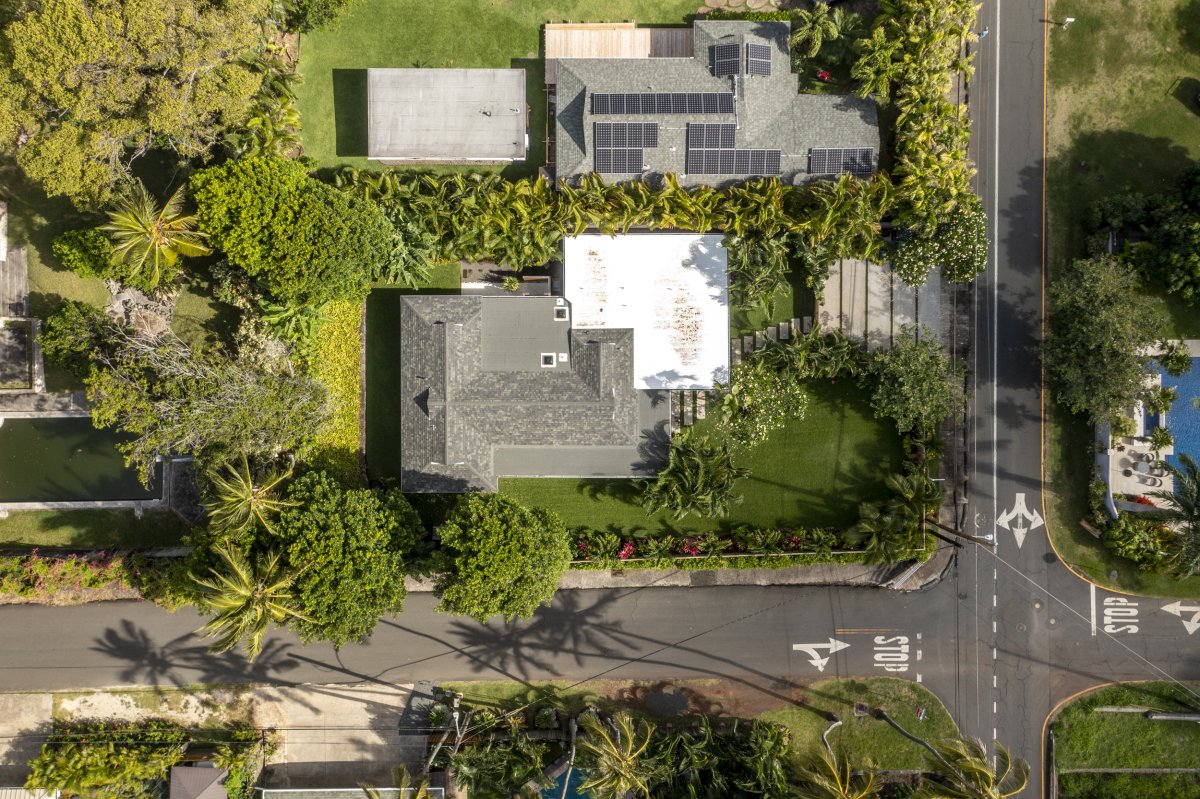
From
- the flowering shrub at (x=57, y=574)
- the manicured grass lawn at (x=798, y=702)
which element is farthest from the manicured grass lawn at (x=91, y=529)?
the manicured grass lawn at (x=798, y=702)

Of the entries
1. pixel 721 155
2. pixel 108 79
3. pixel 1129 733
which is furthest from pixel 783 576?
pixel 108 79

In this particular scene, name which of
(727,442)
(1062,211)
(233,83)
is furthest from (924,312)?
(233,83)

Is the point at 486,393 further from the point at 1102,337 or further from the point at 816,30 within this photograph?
the point at 1102,337

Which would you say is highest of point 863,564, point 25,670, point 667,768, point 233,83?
point 233,83

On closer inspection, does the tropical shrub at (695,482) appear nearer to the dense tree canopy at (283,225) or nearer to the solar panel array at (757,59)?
the dense tree canopy at (283,225)

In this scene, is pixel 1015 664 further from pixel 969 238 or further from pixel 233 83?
pixel 233 83

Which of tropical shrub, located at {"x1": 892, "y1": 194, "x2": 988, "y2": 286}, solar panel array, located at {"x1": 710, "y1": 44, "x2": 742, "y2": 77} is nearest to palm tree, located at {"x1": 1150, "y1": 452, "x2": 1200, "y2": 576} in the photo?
tropical shrub, located at {"x1": 892, "y1": 194, "x2": 988, "y2": 286}

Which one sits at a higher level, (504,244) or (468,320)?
(504,244)
